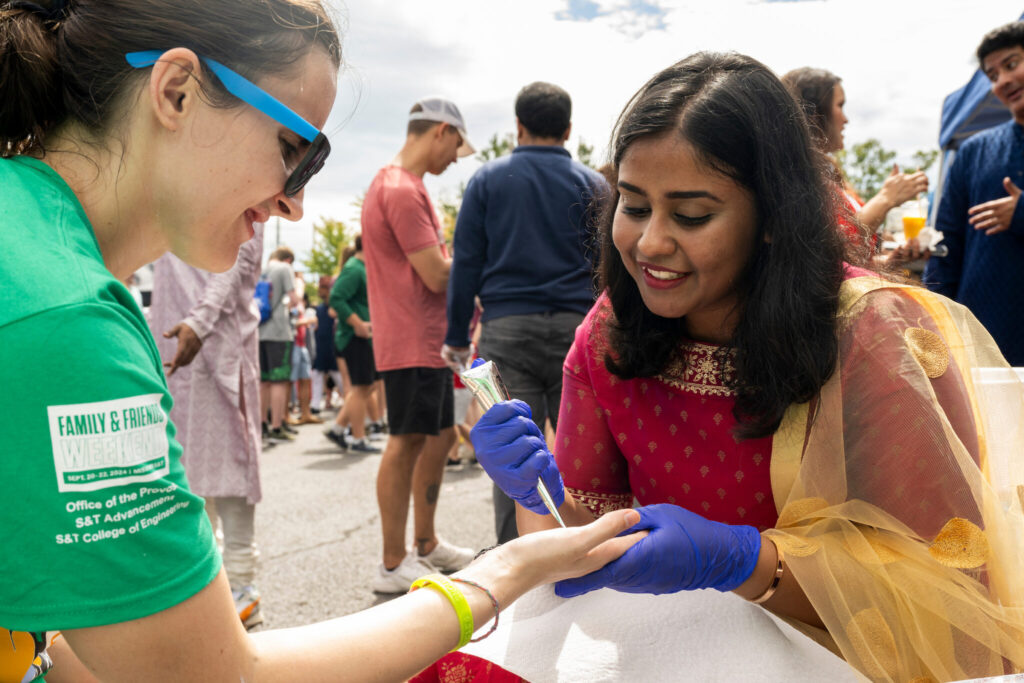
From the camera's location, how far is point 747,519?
1.49 m

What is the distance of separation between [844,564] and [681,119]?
0.79 metres

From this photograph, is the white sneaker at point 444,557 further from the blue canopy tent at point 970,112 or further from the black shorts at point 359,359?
the blue canopy tent at point 970,112

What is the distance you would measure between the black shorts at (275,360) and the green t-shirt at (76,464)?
252 inches

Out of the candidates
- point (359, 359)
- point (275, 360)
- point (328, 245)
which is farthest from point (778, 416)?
point (328, 245)

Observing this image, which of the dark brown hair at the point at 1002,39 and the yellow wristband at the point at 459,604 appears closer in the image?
the yellow wristband at the point at 459,604

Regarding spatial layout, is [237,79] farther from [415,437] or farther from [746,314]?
[415,437]

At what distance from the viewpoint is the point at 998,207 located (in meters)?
2.80

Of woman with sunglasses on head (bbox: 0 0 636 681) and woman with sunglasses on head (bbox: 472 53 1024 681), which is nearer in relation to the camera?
woman with sunglasses on head (bbox: 0 0 636 681)

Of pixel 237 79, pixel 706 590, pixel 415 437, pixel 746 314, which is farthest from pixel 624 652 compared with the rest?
pixel 415 437

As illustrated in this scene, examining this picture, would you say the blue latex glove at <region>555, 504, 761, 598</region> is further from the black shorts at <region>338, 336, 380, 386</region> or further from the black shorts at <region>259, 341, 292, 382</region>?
the black shorts at <region>259, 341, 292, 382</region>

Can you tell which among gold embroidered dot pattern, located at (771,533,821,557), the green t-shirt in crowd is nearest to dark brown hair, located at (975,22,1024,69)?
gold embroidered dot pattern, located at (771,533,821,557)

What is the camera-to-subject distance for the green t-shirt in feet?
2.27

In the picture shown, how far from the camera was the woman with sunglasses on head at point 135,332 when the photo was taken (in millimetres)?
700

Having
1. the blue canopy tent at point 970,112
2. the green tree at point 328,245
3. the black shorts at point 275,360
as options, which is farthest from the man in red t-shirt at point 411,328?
the green tree at point 328,245
